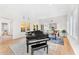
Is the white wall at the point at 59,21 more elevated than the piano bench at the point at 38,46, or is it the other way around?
the white wall at the point at 59,21

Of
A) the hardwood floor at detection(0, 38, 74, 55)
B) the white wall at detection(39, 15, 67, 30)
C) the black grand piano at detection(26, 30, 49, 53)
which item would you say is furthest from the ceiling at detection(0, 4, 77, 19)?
the hardwood floor at detection(0, 38, 74, 55)

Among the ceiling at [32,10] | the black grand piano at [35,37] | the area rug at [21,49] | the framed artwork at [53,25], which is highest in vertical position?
the ceiling at [32,10]

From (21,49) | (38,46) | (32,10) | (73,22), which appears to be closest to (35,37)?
(38,46)

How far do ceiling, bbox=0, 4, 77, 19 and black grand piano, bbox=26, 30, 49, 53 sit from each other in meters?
0.24

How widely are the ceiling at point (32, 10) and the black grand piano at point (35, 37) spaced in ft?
0.80

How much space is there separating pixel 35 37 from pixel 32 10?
1.36 feet

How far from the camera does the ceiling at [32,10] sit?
1846 millimetres

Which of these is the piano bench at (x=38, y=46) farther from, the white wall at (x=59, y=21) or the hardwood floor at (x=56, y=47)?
the white wall at (x=59, y=21)

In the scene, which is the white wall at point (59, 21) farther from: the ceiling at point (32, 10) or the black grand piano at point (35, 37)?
the black grand piano at point (35, 37)

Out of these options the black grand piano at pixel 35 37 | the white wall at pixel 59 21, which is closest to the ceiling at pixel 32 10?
the white wall at pixel 59 21

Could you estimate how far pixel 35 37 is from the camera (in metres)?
1.89
